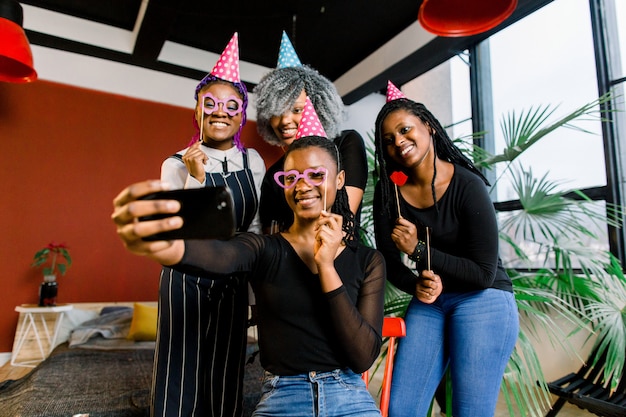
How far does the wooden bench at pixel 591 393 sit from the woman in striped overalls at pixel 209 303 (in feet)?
5.88

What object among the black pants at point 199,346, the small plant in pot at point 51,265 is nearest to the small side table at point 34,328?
the small plant in pot at point 51,265

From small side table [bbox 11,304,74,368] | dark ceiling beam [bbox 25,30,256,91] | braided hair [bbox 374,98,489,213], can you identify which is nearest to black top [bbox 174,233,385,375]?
braided hair [bbox 374,98,489,213]

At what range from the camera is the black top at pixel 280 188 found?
1.46 metres

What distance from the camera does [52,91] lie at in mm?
4578

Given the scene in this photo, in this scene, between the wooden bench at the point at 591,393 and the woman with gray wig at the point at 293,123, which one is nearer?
the woman with gray wig at the point at 293,123

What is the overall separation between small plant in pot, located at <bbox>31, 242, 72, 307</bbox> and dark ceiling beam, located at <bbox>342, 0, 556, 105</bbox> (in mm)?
3783

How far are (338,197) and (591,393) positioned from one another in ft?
6.30

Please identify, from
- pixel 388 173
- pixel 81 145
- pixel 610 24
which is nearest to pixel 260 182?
pixel 388 173

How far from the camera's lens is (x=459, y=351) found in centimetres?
143

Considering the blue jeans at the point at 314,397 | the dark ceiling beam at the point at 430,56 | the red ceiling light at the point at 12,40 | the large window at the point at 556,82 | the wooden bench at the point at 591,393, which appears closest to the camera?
the blue jeans at the point at 314,397

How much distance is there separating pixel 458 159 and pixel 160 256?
1.24 m

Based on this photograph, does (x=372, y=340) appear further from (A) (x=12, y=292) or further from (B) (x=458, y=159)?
(A) (x=12, y=292)

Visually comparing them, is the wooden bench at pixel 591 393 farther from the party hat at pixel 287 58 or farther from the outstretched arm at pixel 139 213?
the outstretched arm at pixel 139 213

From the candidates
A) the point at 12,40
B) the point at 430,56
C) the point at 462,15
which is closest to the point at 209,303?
the point at 462,15
